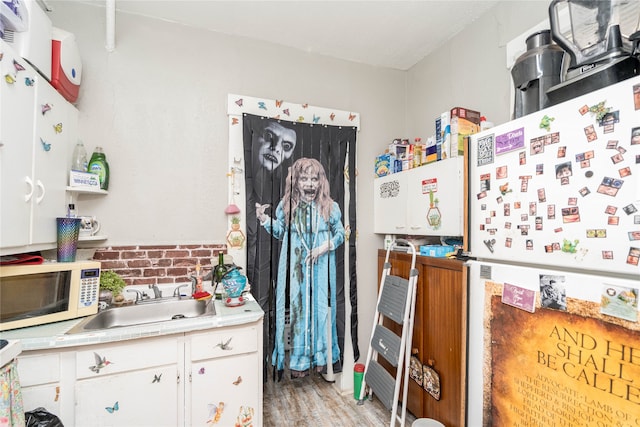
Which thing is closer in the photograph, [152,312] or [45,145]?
[45,145]

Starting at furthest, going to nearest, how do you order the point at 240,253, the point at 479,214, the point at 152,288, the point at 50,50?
1. the point at 240,253
2. the point at 152,288
3. the point at 50,50
4. the point at 479,214

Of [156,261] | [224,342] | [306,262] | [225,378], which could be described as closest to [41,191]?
[156,261]

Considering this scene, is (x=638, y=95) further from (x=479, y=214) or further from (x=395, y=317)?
(x=395, y=317)

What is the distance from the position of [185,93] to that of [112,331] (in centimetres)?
159

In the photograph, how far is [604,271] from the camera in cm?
97

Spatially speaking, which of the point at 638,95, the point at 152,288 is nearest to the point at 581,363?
the point at 638,95

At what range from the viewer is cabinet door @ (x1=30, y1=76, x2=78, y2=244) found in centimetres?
151

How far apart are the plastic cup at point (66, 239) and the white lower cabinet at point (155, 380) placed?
52 cm

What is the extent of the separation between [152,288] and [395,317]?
162cm

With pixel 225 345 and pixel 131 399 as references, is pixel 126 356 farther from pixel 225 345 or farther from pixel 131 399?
pixel 225 345

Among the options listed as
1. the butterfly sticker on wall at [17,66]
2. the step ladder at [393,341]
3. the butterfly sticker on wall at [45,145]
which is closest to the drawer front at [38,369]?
the butterfly sticker on wall at [45,145]

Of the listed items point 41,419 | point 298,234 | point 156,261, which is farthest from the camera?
point 298,234

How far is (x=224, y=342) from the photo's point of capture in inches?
65.0

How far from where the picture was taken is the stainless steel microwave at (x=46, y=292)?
1437 mm
